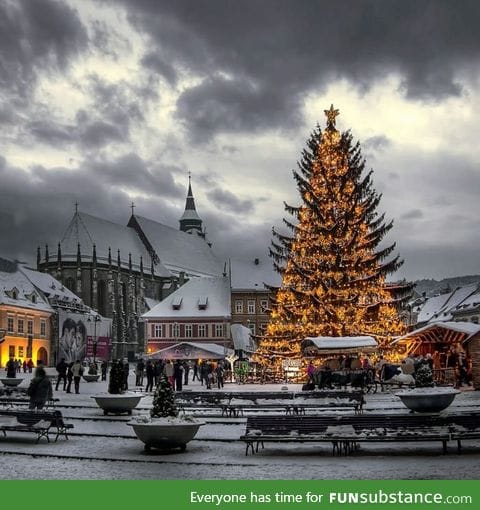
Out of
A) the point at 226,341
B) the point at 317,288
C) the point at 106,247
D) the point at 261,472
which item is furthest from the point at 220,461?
the point at 106,247

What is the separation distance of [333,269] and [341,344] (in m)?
4.54

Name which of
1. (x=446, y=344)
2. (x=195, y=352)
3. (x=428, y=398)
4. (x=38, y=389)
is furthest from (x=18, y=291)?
(x=428, y=398)

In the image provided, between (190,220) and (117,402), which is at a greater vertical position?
(190,220)

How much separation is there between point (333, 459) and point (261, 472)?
85.1 inches

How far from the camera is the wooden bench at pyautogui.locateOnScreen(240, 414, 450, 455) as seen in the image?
1544 centimetres

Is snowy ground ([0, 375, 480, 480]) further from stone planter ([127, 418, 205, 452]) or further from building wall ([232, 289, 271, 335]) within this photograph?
building wall ([232, 289, 271, 335])

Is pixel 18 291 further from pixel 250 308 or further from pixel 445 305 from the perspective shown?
pixel 445 305

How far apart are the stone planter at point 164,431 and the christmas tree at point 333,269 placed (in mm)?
21466

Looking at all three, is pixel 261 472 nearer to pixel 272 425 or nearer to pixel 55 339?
pixel 272 425

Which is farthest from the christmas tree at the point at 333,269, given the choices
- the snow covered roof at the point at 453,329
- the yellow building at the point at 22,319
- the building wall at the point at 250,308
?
the building wall at the point at 250,308

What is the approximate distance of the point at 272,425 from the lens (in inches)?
640

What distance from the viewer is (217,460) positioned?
14844mm

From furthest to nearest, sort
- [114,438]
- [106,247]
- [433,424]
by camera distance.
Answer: [106,247], [114,438], [433,424]

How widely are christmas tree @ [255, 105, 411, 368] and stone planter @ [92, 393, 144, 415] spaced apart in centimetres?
1392
